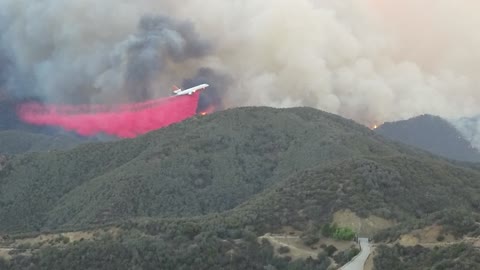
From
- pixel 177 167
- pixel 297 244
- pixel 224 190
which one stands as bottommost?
pixel 297 244

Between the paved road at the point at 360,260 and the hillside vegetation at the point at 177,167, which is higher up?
the hillside vegetation at the point at 177,167

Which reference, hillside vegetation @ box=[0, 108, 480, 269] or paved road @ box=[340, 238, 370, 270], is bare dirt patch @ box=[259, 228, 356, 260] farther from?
paved road @ box=[340, 238, 370, 270]

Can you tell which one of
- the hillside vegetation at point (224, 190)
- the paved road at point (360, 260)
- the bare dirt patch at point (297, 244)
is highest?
the hillside vegetation at point (224, 190)

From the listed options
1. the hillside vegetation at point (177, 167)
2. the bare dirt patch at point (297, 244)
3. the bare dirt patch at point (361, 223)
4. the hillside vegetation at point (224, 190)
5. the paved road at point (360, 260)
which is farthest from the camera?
the hillside vegetation at point (177, 167)

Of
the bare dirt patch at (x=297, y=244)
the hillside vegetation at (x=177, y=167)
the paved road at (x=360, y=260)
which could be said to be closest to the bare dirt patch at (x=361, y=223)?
the bare dirt patch at (x=297, y=244)

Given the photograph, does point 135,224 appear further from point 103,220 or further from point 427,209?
point 427,209

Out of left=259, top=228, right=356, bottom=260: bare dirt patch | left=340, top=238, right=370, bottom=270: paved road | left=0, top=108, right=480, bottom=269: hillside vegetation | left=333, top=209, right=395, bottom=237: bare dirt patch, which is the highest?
left=0, top=108, right=480, bottom=269: hillside vegetation

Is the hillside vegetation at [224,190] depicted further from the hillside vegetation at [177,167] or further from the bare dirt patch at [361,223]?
the bare dirt patch at [361,223]

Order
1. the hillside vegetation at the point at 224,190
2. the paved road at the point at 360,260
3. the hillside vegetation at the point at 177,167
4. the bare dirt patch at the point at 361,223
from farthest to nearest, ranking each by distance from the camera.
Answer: the hillside vegetation at the point at 177,167 → the bare dirt patch at the point at 361,223 → the hillside vegetation at the point at 224,190 → the paved road at the point at 360,260

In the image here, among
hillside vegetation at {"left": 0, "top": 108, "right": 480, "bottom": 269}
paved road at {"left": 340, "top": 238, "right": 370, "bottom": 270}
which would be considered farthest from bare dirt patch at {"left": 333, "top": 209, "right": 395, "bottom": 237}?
paved road at {"left": 340, "top": 238, "right": 370, "bottom": 270}

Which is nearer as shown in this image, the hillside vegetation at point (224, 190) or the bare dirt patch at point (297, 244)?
the bare dirt patch at point (297, 244)

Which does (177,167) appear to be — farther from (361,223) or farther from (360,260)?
(360,260)

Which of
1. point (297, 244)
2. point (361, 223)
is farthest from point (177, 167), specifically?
point (297, 244)

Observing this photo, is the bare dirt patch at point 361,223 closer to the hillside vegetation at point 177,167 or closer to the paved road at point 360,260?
the paved road at point 360,260
